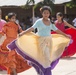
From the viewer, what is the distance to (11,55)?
24.4 feet

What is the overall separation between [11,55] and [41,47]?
0.88m

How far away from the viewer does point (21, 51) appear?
7.01 m

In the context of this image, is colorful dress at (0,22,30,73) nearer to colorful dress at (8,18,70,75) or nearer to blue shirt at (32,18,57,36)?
colorful dress at (8,18,70,75)

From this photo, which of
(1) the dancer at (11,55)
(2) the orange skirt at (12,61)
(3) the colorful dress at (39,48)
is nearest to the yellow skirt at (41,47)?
(3) the colorful dress at (39,48)

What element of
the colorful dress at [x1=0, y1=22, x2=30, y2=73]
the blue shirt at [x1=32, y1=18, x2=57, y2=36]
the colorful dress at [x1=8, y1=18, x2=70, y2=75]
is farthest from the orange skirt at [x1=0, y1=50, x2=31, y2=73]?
the blue shirt at [x1=32, y1=18, x2=57, y2=36]

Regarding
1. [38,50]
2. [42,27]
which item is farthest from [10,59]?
[42,27]

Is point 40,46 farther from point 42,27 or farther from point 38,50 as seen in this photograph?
point 42,27

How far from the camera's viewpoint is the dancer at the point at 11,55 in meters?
7.43

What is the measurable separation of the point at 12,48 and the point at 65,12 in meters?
19.1

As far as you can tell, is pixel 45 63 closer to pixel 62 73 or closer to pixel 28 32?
pixel 28 32

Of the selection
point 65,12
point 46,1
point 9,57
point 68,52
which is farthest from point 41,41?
point 65,12

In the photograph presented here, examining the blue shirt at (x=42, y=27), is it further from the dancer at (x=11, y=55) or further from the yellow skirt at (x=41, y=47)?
the dancer at (x=11, y=55)

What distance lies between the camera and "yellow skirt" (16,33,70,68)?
6.81 m

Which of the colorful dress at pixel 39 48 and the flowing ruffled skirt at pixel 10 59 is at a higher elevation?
the colorful dress at pixel 39 48
